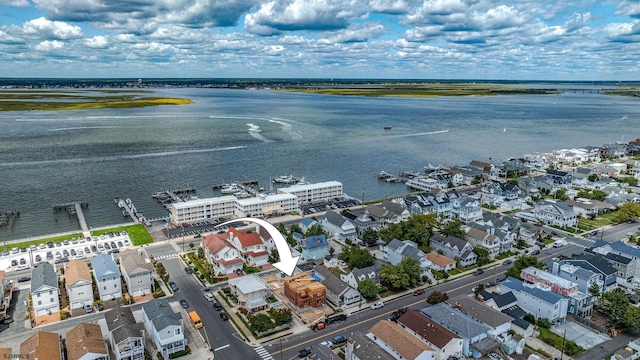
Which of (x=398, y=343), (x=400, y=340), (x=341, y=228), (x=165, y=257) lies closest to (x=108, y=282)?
(x=165, y=257)

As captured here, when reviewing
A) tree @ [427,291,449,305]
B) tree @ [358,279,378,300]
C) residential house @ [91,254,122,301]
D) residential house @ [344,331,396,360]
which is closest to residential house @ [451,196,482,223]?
tree @ [427,291,449,305]

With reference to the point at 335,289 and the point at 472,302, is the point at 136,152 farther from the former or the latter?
the point at 472,302

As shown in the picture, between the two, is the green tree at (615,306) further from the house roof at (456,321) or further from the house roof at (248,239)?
the house roof at (248,239)

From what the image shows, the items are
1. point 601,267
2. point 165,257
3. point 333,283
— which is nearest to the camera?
point 333,283

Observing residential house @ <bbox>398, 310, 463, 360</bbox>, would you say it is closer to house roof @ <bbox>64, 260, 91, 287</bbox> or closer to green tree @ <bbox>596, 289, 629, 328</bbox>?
green tree @ <bbox>596, 289, 629, 328</bbox>

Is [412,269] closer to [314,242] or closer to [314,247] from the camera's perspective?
[314,247]

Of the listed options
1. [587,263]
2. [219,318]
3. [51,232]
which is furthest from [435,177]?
[51,232]
